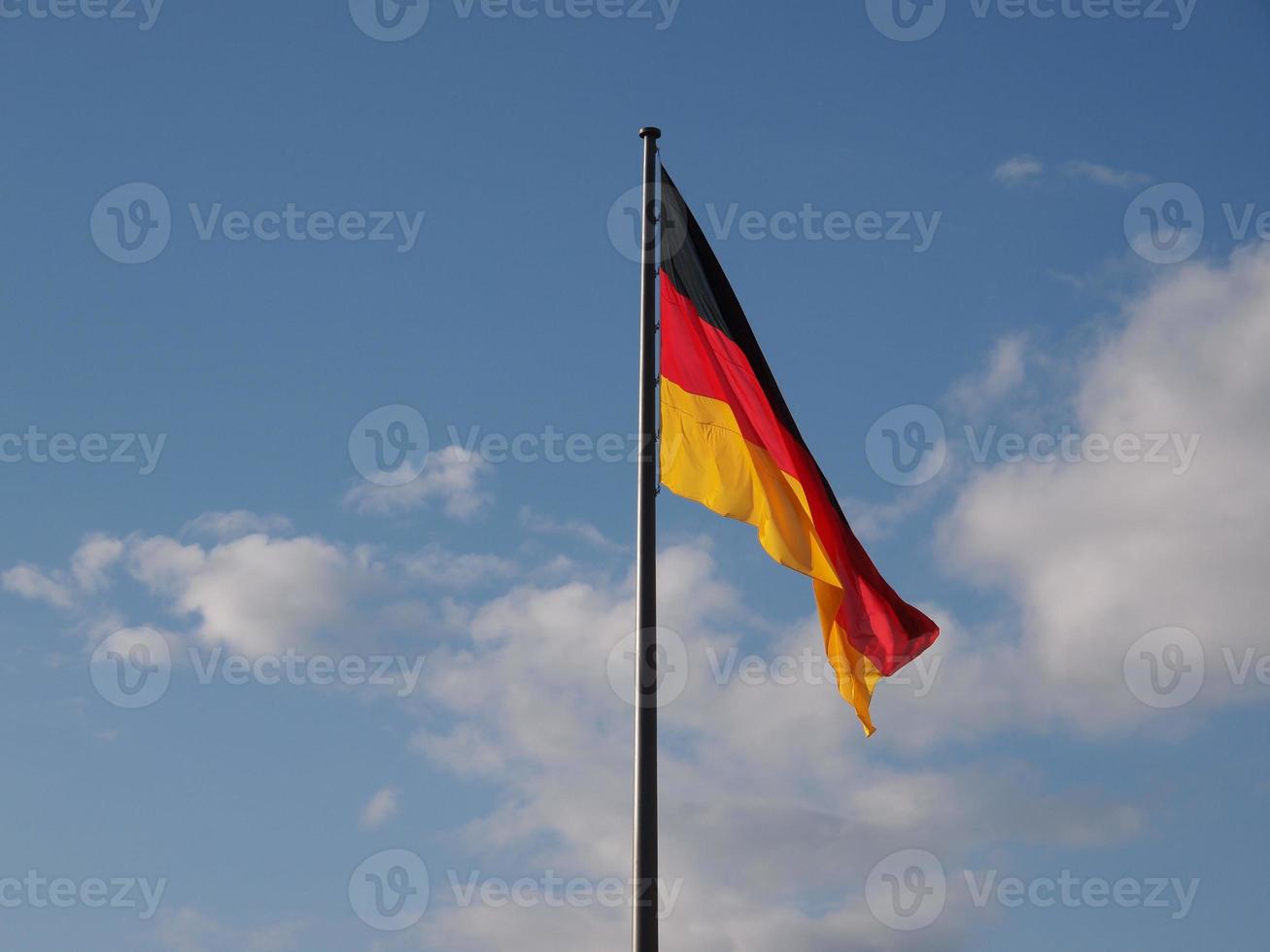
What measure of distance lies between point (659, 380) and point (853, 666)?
4.19 metres

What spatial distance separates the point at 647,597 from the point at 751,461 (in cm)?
307

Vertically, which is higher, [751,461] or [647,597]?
[751,461]

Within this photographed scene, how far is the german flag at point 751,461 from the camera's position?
18.0 metres

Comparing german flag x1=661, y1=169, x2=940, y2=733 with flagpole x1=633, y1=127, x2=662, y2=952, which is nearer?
flagpole x1=633, y1=127, x2=662, y2=952

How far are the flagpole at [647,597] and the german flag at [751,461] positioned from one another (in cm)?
55

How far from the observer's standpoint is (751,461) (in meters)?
18.2

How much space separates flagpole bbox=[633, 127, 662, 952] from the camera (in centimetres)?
1446

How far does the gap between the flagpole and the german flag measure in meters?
0.55

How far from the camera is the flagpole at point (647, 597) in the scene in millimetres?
14461

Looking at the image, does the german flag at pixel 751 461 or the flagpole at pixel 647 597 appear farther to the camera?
the german flag at pixel 751 461

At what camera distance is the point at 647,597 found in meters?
15.8

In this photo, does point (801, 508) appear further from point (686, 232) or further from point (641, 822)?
point (641, 822)

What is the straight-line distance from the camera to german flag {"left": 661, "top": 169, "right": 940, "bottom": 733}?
58.9ft

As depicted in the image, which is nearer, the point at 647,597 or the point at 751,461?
the point at 647,597
